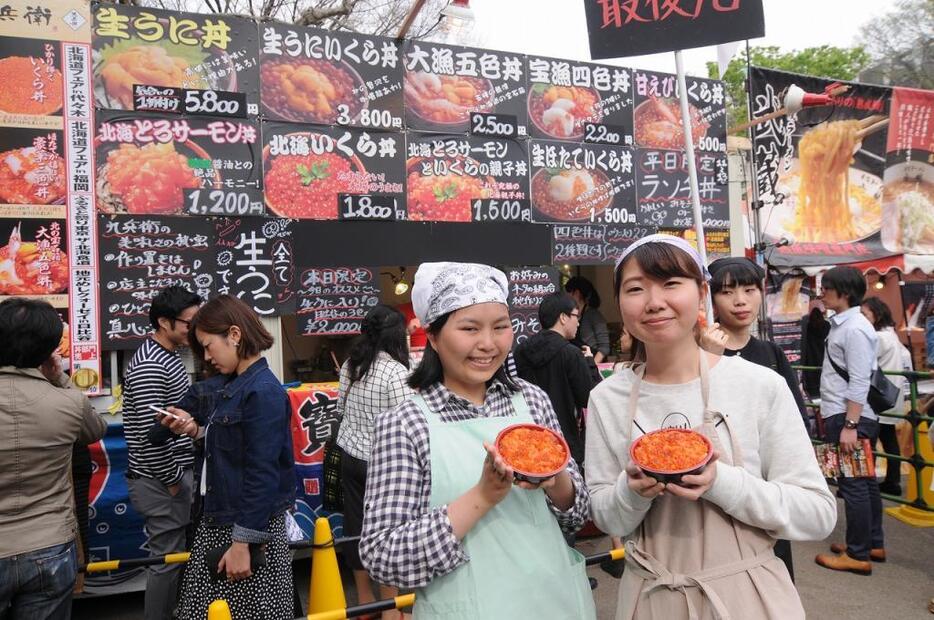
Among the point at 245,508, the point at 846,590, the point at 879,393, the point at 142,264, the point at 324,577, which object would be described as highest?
the point at 142,264

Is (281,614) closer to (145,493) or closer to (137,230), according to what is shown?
(145,493)

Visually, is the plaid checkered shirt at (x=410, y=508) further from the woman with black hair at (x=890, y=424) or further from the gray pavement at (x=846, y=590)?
the woman with black hair at (x=890, y=424)

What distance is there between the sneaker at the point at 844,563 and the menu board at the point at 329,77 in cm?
573

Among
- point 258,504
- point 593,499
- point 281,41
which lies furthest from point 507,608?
point 281,41

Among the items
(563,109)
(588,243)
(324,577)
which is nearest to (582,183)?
(588,243)

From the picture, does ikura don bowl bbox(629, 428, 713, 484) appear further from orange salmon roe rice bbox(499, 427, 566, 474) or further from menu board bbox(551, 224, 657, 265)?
menu board bbox(551, 224, 657, 265)

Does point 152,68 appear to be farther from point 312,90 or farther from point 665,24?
point 665,24

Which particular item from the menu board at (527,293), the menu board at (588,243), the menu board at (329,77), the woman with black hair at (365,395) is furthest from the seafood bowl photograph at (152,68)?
the menu board at (588,243)

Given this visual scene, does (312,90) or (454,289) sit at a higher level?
(312,90)

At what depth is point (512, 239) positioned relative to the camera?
774 centimetres

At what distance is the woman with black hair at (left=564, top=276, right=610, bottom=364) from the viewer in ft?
29.0

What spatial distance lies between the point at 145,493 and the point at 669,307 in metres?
3.66

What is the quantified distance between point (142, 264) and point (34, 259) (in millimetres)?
822

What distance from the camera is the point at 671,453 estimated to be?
1.70 m
